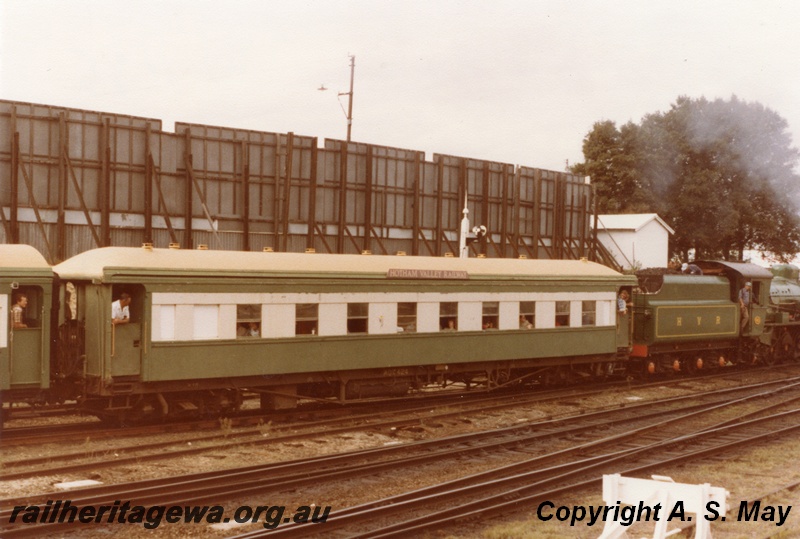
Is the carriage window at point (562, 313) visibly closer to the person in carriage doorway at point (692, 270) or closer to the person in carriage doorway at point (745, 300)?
the person in carriage doorway at point (692, 270)

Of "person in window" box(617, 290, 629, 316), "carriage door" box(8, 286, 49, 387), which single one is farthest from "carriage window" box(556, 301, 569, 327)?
"carriage door" box(8, 286, 49, 387)

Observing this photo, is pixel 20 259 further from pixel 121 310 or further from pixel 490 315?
pixel 490 315

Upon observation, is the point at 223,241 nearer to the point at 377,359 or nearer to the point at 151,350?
the point at 377,359

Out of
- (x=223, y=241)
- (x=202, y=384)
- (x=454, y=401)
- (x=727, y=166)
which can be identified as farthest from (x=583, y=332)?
(x=727, y=166)

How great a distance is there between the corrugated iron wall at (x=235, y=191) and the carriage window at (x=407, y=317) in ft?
35.2

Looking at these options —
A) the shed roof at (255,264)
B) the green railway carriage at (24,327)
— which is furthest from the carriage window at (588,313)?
the green railway carriage at (24,327)

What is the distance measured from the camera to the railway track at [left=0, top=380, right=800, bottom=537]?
10.2m

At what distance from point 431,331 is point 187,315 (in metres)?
5.57

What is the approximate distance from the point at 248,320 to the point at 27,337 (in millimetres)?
3687

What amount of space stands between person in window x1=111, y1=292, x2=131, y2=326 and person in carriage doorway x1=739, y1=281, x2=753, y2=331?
753 inches

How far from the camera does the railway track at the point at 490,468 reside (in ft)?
33.4

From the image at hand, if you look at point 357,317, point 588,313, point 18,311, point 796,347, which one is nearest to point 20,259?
point 18,311

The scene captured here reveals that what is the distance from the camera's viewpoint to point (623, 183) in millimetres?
57531

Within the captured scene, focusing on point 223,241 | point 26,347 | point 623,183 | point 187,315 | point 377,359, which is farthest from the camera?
point 623,183
